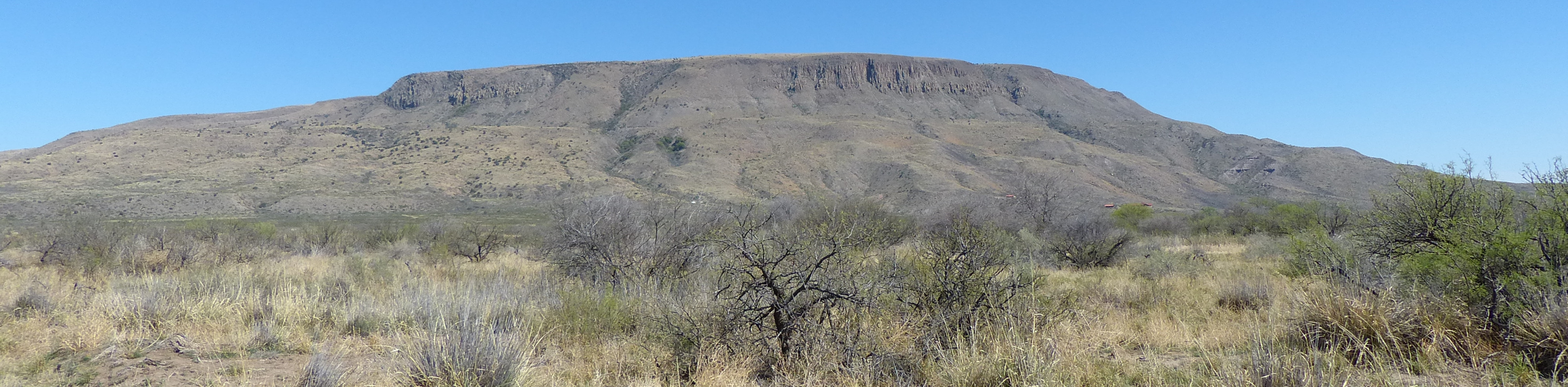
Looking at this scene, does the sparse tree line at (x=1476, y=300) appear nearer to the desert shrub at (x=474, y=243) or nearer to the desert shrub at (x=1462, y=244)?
the desert shrub at (x=1462, y=244)

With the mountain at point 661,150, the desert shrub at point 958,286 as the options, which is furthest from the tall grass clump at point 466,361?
the mountain at point 661,150

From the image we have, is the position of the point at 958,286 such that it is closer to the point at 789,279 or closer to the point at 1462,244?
the point at 789,279

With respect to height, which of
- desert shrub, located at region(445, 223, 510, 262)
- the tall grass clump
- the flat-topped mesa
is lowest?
desert shrub, located at region(445, 223, 510, 262)

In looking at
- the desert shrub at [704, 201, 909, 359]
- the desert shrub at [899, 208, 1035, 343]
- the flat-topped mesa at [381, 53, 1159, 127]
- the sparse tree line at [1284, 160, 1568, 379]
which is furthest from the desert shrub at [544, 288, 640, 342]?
the flat-topped mesa at [381, 53, 1159, 127]

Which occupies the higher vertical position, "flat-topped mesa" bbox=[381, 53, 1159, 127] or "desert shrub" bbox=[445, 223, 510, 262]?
"flat-topped mesa" bbox=[381, 53, 1159, 127]

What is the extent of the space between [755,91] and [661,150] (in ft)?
152

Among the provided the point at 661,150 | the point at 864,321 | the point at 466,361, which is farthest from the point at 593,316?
the point at 661,150

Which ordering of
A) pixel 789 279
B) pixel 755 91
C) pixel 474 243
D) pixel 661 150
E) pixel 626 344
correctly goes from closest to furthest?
pixel 789 279 → pixel 626 344 → pixel 474 243 → pixel 661 150 → pixel 755 91

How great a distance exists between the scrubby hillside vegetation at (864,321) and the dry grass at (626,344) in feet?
0.09

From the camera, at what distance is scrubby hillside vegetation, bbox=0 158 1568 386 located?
14.6 feet

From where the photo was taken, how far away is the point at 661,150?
89.6 metres

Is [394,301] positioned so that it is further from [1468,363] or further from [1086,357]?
[1468,363]

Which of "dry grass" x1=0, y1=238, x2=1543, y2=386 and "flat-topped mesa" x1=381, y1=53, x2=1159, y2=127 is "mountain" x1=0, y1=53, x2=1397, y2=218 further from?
"dry grass" x1=0, y1=238, x2=1543, y2=386

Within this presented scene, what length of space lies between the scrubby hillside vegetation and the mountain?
28.5m
